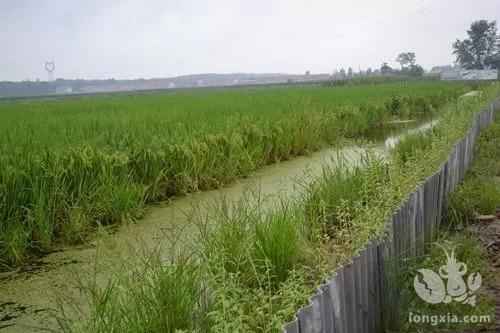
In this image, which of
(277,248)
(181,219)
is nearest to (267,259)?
(277,248)

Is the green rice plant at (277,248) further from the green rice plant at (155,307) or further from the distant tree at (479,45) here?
the distant tree at (479,45)

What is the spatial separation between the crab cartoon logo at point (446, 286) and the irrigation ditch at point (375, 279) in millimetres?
199

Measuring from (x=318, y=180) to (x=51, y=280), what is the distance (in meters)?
2.83

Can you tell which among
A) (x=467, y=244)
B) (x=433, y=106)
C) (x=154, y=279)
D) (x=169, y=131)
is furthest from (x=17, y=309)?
(x=433, y=106)

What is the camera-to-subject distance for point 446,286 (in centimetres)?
285

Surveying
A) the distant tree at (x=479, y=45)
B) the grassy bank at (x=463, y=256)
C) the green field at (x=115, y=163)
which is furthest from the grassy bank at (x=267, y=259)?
the distant tree at (x=479, y=45)

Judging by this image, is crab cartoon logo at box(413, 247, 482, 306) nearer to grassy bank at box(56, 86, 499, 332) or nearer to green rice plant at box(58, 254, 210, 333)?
grassy bank at box(56, 86, 499, 332)

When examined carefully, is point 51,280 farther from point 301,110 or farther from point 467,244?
point 301,110

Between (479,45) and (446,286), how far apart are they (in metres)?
82.5

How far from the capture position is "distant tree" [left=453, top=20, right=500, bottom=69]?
72.6 metres

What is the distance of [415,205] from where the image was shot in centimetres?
310

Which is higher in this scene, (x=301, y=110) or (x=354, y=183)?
(x=301, y=110)

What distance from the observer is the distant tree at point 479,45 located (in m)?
72.6

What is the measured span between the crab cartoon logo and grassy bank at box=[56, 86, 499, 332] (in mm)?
466
